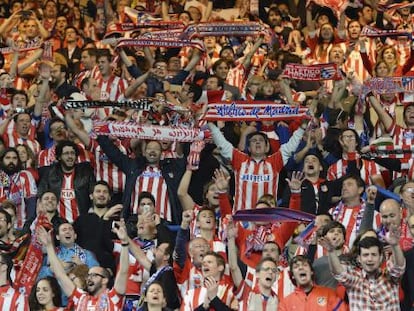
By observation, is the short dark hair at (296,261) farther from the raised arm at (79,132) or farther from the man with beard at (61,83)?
the man with beard at (61,83)

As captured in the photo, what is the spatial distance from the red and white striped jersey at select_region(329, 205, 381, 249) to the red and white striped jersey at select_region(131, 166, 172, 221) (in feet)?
6.85

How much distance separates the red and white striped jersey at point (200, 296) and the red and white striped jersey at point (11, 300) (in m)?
1.46

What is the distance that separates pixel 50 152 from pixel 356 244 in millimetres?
5182

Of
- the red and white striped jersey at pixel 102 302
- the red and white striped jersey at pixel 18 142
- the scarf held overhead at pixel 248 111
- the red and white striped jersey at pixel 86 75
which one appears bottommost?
the red and white striped jersey at pixel 102 302

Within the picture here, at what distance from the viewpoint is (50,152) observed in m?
18.4

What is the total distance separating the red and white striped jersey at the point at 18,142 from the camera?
18.7 metres

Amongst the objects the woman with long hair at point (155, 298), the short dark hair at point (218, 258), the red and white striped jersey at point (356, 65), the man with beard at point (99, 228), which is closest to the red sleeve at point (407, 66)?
the red and white striped jersey at point (356, 65)

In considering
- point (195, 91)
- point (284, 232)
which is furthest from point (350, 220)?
point (195, 91)

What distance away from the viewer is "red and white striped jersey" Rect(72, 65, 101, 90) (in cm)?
2020

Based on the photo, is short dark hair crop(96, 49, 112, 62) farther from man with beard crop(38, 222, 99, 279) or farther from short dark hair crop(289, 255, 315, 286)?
short dark hair crop(289, 255, 315, 286)

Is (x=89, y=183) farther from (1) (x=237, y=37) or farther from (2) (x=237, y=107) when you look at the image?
(1) (x=237, y=37)

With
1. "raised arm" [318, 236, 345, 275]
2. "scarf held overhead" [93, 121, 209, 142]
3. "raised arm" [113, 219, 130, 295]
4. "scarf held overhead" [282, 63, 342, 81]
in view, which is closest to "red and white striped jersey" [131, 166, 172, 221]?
"scarf held overhead" [93, 121, 209, 142]

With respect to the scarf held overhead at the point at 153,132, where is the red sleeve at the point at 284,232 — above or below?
below

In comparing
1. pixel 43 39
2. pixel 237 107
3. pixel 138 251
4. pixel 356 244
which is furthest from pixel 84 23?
pixel 356 244
